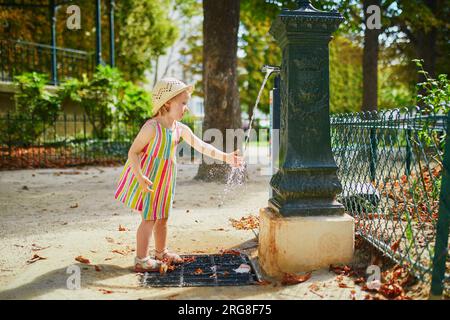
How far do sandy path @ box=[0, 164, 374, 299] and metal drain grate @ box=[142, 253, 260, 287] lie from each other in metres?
0.11

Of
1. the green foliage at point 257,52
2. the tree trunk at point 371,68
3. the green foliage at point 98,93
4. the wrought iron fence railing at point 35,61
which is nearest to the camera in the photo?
the green foliage at point 98,93

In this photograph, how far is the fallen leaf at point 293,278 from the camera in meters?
3.13

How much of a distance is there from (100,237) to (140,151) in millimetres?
1531

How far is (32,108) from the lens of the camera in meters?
12.2

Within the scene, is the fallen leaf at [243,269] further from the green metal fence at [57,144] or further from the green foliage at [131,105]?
the green foliage at [131,105]

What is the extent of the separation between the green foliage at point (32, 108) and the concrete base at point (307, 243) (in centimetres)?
1038

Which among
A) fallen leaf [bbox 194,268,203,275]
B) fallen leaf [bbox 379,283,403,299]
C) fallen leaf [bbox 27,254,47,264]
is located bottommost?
fallen leaf [bbox 194,268,203,275]

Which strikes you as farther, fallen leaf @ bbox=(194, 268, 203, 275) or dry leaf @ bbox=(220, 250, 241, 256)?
dry leaf @ bbox=(220, 250, 241, 256)

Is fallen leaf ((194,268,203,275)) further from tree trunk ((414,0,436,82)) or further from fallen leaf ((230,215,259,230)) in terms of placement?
tree trunk ((414,0,436,82))

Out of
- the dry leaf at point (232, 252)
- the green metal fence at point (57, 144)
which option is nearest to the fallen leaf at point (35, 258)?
the dry leaf at point (232, 252)

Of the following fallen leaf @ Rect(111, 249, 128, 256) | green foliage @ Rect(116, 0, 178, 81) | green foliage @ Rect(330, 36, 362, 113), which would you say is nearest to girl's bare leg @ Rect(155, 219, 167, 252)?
fallen leaf @ Rect(111, 249, 128, 256)

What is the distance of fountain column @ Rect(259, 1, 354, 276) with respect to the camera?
330cm
